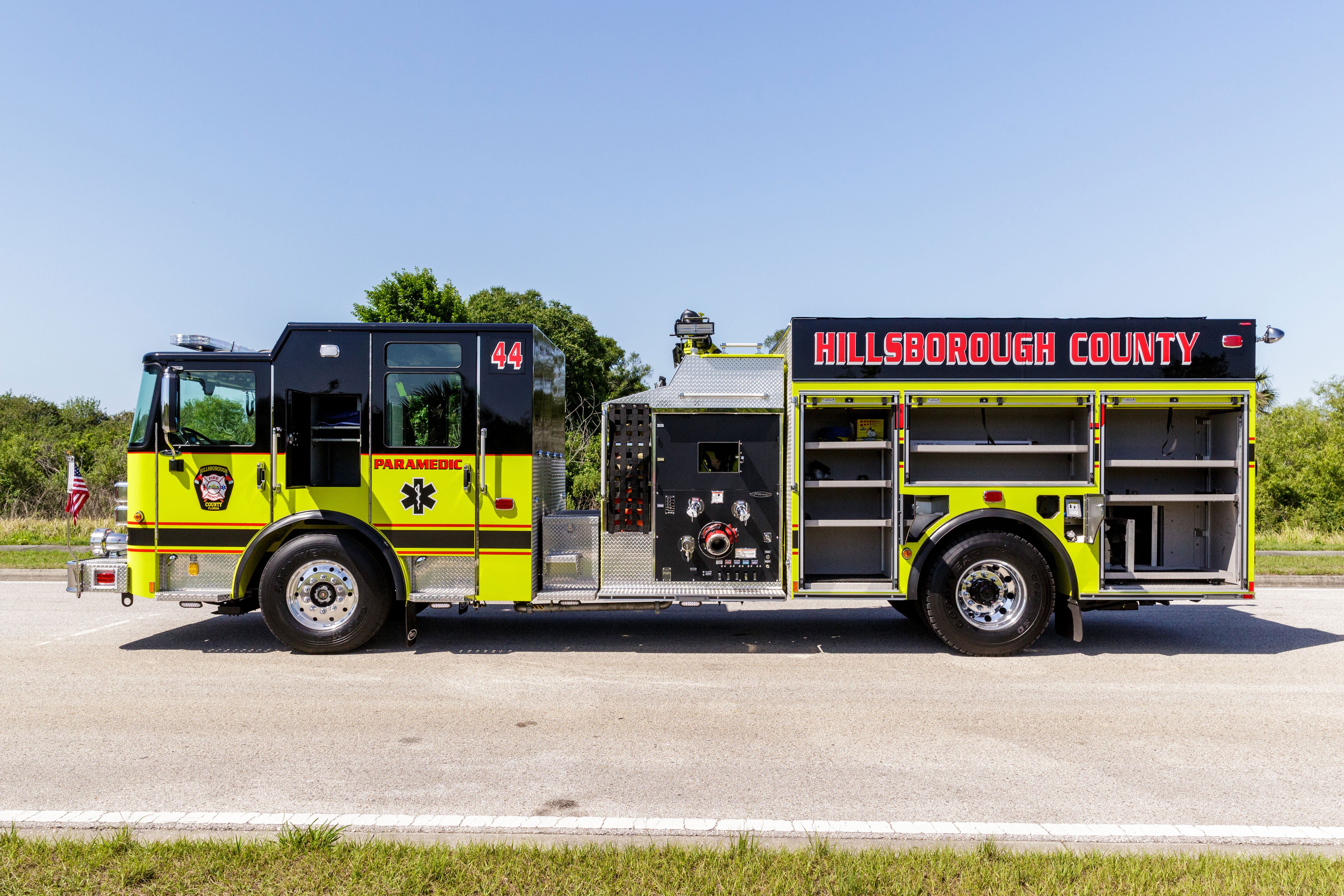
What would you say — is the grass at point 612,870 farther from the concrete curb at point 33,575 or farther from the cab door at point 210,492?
the concrete curb at point 33,575

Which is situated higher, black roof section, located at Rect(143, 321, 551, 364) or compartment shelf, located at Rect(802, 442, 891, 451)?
black roof section, located at Rect(143, 321, 551, 364)

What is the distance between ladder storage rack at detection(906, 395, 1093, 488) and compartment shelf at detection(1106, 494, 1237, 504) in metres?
0.38

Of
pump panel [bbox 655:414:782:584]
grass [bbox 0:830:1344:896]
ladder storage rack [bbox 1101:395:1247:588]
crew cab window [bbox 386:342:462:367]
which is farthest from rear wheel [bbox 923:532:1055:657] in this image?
crew cab window [bbox 386:342:462:367]

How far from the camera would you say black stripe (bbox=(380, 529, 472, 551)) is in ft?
23.9

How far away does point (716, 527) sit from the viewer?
294 inches

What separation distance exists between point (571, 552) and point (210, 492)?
3.30 metres

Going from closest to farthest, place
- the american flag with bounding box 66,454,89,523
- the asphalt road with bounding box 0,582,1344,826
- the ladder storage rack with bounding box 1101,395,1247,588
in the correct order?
1. the asphalt road with bounding box 0,582,1344,826
2. the ladder storage rack with bounding box 1101,395,1247,588
3. the american flag with bounding box 66,454,89,523

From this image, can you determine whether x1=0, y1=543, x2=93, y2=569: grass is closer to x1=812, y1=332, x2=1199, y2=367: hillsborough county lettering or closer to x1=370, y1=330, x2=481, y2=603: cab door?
x1=370, y1=330, x2=481, y2=603: cab door

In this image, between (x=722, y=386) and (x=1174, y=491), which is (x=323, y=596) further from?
(x=1174, y=491)

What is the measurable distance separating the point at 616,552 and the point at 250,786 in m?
3.74

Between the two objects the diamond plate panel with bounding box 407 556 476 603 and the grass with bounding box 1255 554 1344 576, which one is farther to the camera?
the grass with bounding box 1255 554 1344 576

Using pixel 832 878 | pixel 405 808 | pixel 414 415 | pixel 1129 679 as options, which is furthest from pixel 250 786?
pixel 1129 679

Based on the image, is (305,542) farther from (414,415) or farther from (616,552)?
(616,552)

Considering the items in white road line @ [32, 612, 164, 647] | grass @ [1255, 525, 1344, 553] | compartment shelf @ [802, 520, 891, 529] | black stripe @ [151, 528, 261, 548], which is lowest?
grass @ [1255, 525, 1344, 553]
